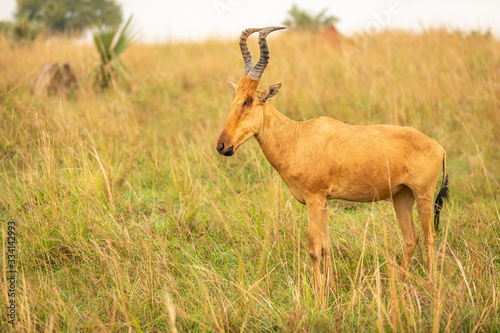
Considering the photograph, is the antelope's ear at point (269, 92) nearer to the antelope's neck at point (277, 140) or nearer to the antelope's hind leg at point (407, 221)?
the antelope's neck at point (277, 140)

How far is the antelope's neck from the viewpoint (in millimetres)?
3826

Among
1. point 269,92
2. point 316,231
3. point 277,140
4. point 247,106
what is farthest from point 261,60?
point 316,231

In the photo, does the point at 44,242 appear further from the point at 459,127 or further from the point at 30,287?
the point at 459,127

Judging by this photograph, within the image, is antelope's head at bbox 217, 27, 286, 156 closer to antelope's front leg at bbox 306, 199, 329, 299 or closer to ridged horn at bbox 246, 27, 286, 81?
ridged horn at bbox 246, 27, 286, 81

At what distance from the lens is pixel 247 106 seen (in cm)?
370

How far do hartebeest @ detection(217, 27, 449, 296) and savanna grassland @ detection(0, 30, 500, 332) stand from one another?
0.27 metres

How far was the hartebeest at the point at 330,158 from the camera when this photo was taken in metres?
3.67

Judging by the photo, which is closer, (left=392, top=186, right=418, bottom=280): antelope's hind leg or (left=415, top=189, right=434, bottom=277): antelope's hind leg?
(left=415, top=189, right=434, bottom=277): antelope's hind leg

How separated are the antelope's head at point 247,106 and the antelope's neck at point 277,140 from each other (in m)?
0.09

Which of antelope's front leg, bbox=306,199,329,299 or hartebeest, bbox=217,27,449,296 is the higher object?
hartebeest, bbox=217,27,449,296

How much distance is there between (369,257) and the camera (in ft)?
13.9

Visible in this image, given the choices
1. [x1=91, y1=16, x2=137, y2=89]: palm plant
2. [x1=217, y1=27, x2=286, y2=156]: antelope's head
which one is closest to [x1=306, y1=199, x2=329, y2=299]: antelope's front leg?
[x1=217, y1=27, x2=286, y2=156]: antelope's head

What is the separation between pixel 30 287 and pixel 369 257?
3.07 m

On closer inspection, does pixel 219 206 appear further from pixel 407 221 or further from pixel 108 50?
pixel 108 50
